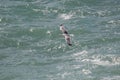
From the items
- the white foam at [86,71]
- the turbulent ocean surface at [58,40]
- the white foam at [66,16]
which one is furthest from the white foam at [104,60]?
the white foam at [66,16]

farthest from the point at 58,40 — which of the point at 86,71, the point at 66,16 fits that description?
the point at 86,71

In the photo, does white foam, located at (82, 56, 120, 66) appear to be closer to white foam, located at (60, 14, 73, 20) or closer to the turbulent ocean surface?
the turbulent ocean surface

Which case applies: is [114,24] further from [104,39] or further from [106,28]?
[104,39]

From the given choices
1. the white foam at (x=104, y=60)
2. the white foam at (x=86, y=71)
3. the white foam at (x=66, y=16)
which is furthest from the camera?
the white foam at (x=66, y=16)

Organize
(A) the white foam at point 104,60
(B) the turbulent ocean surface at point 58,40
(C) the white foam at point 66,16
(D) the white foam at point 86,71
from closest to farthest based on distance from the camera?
(D) the white foam at point 86,71 < (B) the turbulent ocean surface at point 58,40 < (A) the white foam at point 104,60 < (C) the white foam at point 66,16

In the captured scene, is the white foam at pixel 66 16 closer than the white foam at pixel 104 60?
No

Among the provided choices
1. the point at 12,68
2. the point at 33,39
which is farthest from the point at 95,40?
the point at 12,68

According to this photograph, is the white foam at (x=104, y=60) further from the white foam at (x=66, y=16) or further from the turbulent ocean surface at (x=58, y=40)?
the white foam at (x=66, y=16)

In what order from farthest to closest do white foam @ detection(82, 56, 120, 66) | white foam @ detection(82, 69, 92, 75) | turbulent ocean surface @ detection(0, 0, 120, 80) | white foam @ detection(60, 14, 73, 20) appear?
white foam @ detection(60, 14, 73, 20) → white foam @ detection(82, 56, 120, 66) → turbulent ocean surface @ detection(0, 0, 120, 80) → white foam @ detection(82, 69, 92, 75)

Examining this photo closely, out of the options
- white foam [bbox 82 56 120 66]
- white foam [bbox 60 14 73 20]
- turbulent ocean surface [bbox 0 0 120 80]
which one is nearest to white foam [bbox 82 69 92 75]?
turbulent ocean surface [bbox 0 0 120 80]
